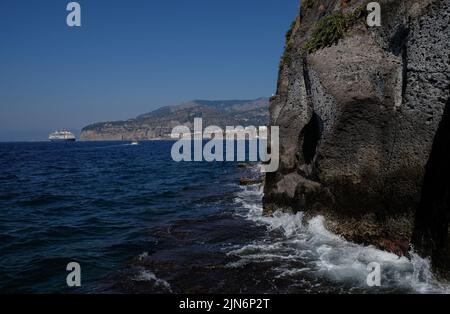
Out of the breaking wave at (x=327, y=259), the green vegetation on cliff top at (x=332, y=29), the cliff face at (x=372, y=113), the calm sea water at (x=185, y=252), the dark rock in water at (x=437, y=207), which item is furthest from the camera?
the green vegetation on cliff top at (x=332, y=29)

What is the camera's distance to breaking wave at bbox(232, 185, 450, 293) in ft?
37.0

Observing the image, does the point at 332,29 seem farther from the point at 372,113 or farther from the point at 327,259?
the point at 327,259

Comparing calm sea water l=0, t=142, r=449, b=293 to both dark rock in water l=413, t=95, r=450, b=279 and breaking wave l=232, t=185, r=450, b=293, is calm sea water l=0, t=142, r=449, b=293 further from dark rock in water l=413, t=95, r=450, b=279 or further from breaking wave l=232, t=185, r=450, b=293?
dark rock in water l=413, t=95, r=450, b=279

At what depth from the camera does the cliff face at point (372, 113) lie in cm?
1228

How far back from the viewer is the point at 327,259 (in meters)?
13.8

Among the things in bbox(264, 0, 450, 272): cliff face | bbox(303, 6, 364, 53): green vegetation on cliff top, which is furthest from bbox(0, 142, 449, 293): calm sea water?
bbox(303, 6, 364, 53): green vegetation on cliff top

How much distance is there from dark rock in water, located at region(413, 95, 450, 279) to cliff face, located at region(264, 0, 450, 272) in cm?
22

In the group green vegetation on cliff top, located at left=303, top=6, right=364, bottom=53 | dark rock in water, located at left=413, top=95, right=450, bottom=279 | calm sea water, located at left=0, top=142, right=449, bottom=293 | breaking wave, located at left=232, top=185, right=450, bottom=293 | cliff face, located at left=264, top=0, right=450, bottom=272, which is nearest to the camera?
dark rock in water, located at left=413, top=95, right=450, bottom=279

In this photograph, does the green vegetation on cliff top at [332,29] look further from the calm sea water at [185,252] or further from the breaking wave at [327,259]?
the calm sea water at [185,252]

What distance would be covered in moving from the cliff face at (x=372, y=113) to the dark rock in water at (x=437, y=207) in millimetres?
219

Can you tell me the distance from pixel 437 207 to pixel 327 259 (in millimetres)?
4157

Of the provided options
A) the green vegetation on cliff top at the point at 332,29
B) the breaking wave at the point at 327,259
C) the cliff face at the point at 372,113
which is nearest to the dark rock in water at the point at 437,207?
the cliff face at the point at 372,113
